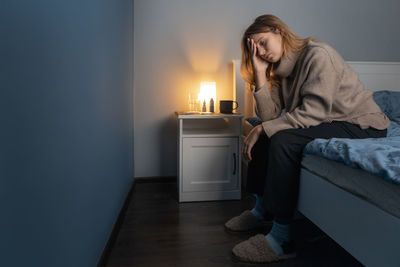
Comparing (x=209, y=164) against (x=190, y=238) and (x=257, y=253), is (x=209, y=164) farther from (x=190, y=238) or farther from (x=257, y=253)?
(x=257, y=253)

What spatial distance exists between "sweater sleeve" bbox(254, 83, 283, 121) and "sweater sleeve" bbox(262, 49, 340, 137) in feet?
0.68

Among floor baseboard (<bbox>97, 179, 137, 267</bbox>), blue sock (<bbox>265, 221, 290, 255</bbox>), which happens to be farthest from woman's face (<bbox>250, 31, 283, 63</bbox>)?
floor baseboard (<bbox>97, 179, 137, 267</bbox>)

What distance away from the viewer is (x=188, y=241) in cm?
136

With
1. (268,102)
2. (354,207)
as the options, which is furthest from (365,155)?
(268,102)

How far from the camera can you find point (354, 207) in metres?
0.85

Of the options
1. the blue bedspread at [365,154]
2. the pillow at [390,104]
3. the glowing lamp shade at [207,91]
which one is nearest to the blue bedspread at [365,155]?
the blue bedspread at [365,154]

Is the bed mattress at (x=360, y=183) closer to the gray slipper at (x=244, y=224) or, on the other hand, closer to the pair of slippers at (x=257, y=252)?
the pair of slippers at (x=257, y=252)

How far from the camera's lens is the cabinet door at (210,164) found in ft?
6.18

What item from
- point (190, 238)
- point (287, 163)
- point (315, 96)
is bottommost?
point (190, 238)

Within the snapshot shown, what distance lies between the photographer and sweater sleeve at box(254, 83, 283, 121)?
1.44 m

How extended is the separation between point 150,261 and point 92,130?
1.83ft

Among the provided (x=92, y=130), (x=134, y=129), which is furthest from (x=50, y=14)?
(x=134, y=129)

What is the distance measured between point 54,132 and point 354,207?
79cm

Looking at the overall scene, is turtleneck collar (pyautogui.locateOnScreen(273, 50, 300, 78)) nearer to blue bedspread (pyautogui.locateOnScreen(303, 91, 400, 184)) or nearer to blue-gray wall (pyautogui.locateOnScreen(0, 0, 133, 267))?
blue bedspread (pyautogui.locateOnScreen(303, 91, 400, 184))
